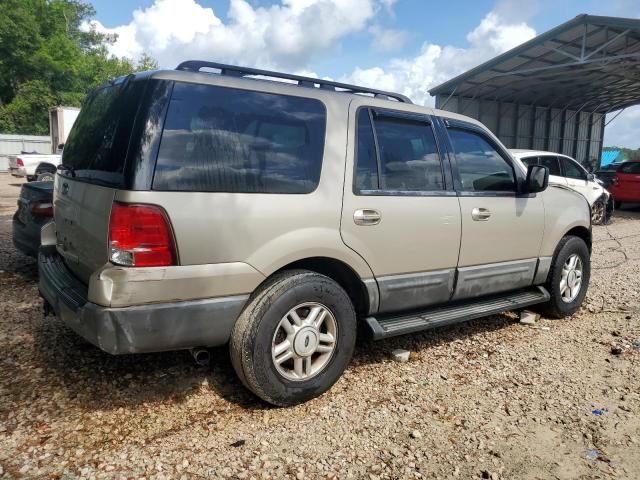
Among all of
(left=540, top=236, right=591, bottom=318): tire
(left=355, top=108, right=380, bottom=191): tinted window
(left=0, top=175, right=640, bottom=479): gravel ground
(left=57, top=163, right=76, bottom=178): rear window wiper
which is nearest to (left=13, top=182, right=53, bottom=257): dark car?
(left=0, top=175, right=640, bottom=479): gravel ground

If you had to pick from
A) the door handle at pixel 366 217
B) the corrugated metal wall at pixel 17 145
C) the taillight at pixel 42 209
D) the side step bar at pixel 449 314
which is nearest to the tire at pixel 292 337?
the side step bar at pixel 449 314

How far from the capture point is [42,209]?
199 inches

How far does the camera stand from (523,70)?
19.8m

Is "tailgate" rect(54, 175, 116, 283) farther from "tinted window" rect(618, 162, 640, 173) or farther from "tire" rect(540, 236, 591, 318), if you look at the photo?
"tinted window" rect(618, 162, 640, 173)

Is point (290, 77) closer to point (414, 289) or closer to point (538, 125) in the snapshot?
point (414, 289)

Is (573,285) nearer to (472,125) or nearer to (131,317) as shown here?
(472,125)

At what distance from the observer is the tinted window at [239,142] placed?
2621mm

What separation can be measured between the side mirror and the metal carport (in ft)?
47.4

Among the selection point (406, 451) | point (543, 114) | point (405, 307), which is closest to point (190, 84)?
point (405, 307)

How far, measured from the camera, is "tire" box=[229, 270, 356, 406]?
284 cm

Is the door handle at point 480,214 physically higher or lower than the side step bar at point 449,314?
higher

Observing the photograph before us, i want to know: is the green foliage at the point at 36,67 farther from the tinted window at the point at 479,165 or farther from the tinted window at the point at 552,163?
the tinted window at the point at 479,165

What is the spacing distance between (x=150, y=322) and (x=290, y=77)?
1.77 metres

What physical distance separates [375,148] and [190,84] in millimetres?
1311
